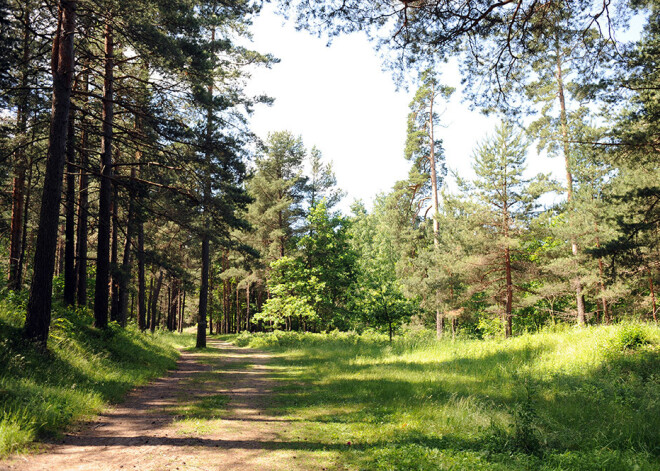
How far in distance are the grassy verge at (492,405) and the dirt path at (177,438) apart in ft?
1.58

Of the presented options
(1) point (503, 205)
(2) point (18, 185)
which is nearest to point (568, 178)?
(1) point (503, 205)

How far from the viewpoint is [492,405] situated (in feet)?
20.8

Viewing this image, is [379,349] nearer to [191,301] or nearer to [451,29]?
[451,29]

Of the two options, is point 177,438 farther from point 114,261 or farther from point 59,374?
point 114,261

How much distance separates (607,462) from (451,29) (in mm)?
7756

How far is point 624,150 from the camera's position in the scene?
32.4 ft

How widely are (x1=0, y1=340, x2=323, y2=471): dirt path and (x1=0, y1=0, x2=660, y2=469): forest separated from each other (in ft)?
1.92

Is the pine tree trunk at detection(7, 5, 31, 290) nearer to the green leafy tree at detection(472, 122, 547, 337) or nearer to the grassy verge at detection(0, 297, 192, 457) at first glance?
the grassy verge at detection(0, 297, 192, 457)

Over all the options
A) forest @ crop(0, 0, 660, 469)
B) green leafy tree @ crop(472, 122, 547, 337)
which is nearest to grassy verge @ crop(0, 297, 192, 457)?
forest @ crop(0, 0, 660, 469)

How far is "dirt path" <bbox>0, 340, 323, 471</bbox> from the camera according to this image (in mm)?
4145

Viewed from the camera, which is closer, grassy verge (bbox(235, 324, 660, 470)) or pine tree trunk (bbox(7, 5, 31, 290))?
grassy verge (bbox(235, 324, 660, 470))

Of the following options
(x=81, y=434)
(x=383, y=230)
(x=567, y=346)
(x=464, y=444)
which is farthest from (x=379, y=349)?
(x=383, y=230)

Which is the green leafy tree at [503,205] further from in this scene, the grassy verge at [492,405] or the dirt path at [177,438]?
the dirt path at [177,438]

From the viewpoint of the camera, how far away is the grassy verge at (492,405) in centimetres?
438
